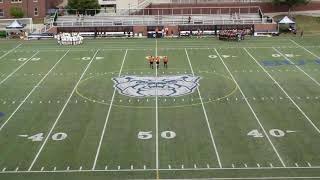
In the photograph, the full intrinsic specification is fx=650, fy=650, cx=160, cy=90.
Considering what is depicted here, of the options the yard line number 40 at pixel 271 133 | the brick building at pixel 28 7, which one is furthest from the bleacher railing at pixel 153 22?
the yard line number 40 at pixel 271 133

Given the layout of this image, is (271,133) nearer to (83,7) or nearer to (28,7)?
(83,7)

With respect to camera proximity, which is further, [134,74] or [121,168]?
[134,74]

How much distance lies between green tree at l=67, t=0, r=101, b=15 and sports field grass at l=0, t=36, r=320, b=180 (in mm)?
20382

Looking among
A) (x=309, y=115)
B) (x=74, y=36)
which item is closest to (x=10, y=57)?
(x=74, y=36)

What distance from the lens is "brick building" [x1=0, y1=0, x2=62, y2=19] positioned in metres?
69.9

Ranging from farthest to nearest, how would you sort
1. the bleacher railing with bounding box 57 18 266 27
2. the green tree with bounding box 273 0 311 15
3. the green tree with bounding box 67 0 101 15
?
the green tree with bounding box 67 0 101 15
the green tree with bounding box 273 0 311 15
the bleacher railing with bounding box 57 18 266 27

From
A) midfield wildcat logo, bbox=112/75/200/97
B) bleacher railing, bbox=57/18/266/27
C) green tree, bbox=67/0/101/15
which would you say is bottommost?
midfield wildcat logo, bbox=112/75/200/97

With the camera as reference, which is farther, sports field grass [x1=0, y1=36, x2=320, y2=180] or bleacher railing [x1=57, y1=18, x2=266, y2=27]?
bleacher railing [x1=57, y1=18, x2=266, y2=27]

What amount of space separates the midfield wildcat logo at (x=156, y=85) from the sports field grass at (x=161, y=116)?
11 centimetres

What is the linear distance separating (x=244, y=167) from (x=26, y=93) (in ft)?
50.3

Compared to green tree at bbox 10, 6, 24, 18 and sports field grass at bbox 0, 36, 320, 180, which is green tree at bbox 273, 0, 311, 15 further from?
green tree at bbox 10, 6, 24, 18

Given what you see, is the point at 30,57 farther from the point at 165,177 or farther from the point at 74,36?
the point at 165,177

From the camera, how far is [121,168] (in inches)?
893

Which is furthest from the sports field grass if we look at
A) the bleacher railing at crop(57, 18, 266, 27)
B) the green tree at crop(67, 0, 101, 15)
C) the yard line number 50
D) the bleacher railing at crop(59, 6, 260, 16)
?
the bleacher railing at crop(59, 6, 260, 16)
